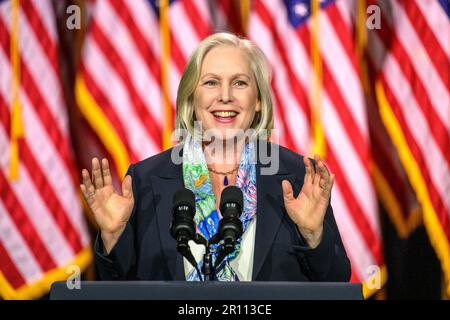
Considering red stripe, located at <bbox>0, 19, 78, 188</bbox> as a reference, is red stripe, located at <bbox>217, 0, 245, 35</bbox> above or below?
above

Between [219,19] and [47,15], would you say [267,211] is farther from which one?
[47,15]

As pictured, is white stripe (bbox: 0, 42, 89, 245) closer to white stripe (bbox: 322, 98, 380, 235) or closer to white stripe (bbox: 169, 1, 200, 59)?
white stripe (bbox: 169, 1, 200, 59)

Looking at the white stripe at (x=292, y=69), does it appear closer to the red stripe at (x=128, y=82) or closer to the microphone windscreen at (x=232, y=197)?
the red stripe at (x=128, y=82)

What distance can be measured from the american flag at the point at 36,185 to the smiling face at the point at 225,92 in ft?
4.44

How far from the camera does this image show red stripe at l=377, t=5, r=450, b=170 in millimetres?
3463

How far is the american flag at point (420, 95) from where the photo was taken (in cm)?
344

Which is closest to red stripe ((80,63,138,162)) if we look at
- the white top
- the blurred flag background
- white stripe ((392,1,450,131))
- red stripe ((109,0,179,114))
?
the blurred flag background

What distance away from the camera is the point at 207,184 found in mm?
2182

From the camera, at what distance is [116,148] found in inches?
134

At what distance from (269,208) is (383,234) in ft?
5.03

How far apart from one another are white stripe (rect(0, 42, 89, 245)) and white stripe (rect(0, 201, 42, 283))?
0.81 ft

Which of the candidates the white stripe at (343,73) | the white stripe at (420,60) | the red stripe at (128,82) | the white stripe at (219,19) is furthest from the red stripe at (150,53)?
the white stripe at (420,60)

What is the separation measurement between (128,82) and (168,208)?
1.53 m

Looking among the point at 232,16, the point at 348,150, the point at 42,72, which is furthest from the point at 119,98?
the point at 348,150
